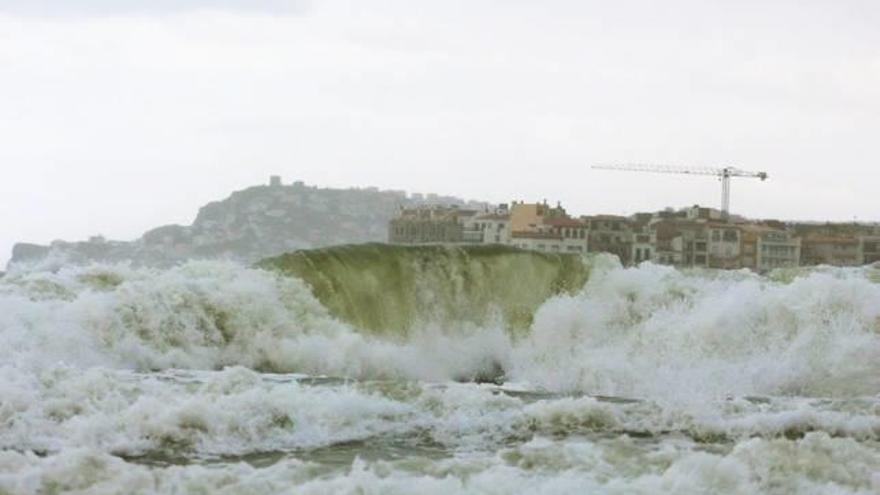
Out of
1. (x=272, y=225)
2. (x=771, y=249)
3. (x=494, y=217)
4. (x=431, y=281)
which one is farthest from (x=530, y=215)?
(x=431, y=281)

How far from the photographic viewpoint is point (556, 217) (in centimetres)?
9675

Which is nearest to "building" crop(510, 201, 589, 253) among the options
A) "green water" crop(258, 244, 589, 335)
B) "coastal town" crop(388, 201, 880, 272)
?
"coastal town" crop(388, 201, 880, 272)

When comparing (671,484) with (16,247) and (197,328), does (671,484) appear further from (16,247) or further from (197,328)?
(16,247)

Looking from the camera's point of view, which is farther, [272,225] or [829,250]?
[272,225]

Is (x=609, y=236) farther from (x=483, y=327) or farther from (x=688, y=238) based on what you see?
(x=483, y=327)

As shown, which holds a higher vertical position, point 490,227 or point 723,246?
point 490,227

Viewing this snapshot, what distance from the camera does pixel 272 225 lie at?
128875 mm

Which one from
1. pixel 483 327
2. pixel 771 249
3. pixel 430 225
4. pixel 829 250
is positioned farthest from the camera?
pixel 430 225

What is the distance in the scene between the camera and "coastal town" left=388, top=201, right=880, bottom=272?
90.1 meters

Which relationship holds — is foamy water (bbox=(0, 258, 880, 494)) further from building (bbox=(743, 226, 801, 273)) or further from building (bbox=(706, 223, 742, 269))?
building (bbox=(743, 226, 801, 273))

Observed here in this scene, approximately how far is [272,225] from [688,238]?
171ft

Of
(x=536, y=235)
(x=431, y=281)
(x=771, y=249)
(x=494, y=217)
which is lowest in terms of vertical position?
(x=431, y=281)

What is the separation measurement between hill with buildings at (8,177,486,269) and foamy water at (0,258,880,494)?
84396mm

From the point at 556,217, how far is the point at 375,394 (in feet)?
271
